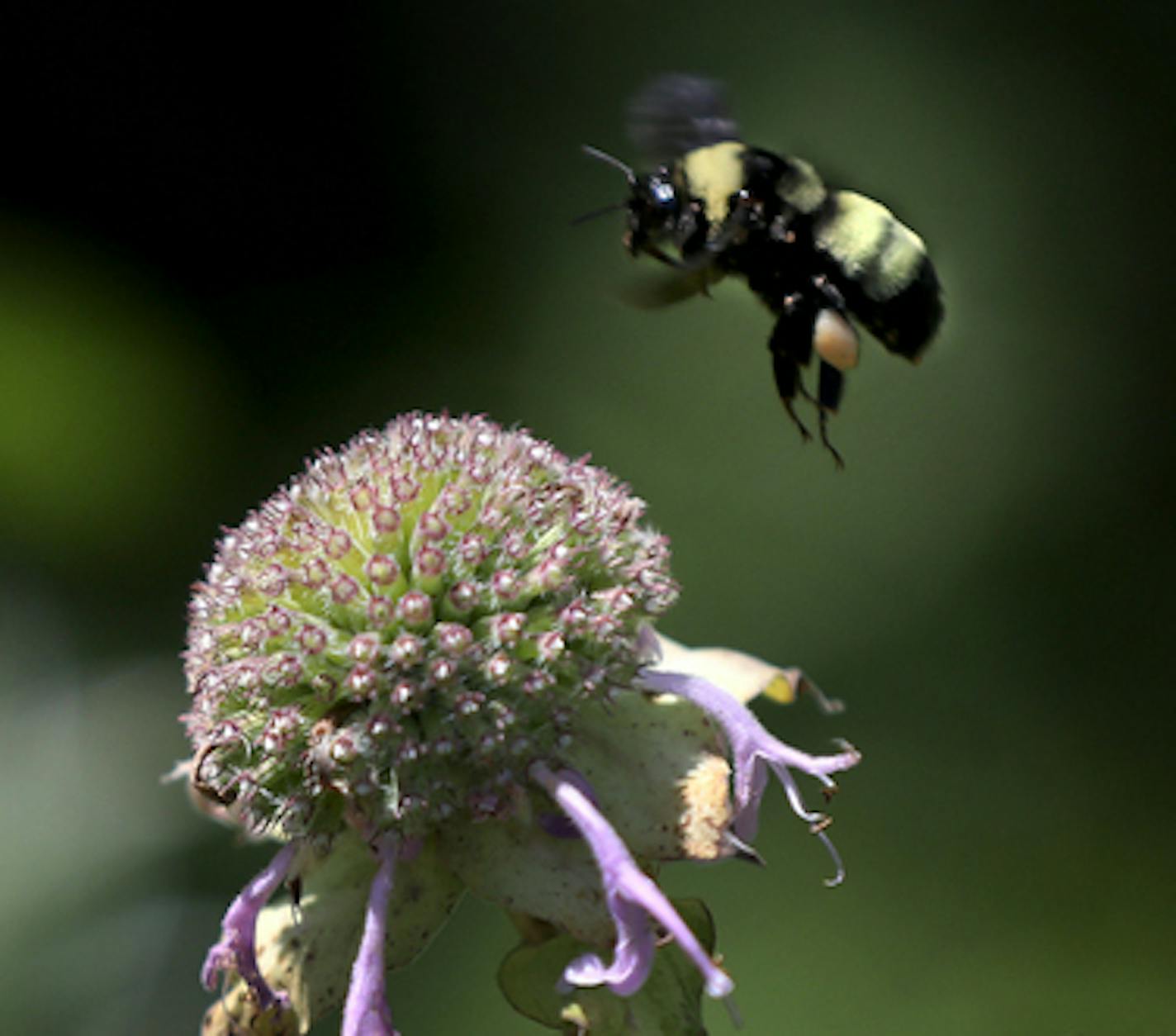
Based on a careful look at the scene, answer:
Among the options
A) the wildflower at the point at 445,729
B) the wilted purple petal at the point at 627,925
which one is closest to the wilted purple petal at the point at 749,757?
the wildflower at the point at 445,729

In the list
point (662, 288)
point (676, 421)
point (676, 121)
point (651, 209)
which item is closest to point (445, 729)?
point (662, 288)

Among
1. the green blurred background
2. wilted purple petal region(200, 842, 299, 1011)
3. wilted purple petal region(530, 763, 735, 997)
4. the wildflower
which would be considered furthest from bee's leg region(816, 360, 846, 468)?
the green blurred background

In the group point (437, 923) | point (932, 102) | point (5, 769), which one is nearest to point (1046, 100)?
point (932, 102)

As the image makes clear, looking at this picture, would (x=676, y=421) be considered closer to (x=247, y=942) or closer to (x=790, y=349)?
(x=790, y=349)

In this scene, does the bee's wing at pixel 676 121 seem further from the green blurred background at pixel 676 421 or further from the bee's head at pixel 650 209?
the green blurred background at pixel 676 421

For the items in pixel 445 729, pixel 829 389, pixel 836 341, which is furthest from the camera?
pixel 829 389

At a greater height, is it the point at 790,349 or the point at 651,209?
the point at 651,209

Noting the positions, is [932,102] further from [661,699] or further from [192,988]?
[192,988]
